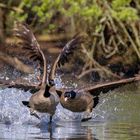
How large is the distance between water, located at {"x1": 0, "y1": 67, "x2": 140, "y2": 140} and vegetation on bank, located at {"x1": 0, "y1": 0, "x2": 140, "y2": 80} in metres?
4.72

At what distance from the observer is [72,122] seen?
496 inches

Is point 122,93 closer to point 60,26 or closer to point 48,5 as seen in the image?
point 48,5

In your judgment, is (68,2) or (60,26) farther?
(60,26)

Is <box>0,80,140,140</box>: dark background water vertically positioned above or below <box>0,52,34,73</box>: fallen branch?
below

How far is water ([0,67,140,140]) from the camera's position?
1073cm

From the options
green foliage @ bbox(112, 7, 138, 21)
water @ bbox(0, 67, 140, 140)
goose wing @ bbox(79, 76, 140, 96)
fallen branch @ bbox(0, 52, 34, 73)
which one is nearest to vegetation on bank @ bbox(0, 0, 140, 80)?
green foliage @ bbox(112, 7, 138, 21)

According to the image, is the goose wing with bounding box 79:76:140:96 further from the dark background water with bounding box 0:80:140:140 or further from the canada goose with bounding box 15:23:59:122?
the canada goose with bounding box 15:23:59:122

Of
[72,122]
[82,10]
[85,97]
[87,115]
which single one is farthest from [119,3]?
[72,122]

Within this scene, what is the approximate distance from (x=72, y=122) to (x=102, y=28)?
8638 mm

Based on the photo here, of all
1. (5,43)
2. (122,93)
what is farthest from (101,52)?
(122,93)

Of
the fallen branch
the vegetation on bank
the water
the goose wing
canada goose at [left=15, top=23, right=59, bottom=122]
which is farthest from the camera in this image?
the fallen branch

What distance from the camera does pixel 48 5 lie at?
20.6 meters

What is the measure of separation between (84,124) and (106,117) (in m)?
0.81

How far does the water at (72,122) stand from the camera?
35.2 feet
